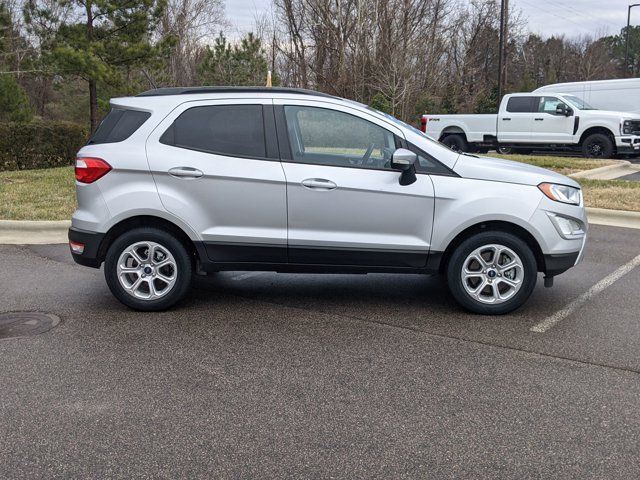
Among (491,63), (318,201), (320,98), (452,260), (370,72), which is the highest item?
(491,63)

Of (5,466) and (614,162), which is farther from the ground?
(614,162)

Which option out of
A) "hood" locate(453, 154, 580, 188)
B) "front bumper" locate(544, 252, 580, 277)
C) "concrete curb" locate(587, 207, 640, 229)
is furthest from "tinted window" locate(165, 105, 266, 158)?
"concrete curb" locate(587, 207, 640, 229)

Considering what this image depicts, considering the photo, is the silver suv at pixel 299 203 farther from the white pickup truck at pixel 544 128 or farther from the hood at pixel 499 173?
the white pickup truck at pixel 544 128

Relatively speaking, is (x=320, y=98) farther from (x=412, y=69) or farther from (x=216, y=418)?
(x=412, y=69)

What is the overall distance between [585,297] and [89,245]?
439cm

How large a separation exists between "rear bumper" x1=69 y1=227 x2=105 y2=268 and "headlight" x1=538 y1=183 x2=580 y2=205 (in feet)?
11.9

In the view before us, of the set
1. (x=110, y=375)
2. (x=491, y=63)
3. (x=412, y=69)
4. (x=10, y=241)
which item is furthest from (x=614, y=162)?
(x=491, y=63)

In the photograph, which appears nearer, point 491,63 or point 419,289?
point 419,289

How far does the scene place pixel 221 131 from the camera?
529 cm

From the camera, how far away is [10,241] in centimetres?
823

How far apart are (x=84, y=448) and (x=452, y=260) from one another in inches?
124

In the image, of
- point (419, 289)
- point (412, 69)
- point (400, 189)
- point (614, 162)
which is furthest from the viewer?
point (412, 69)

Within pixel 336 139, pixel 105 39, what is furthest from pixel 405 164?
pixel 105 39

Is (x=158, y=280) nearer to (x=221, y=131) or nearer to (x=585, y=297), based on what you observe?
(x=221, y=131)
